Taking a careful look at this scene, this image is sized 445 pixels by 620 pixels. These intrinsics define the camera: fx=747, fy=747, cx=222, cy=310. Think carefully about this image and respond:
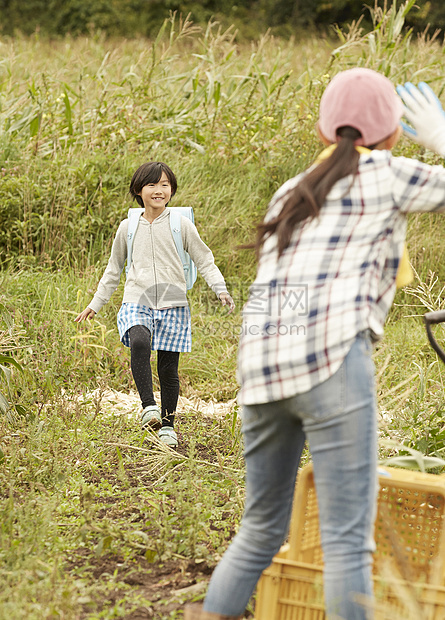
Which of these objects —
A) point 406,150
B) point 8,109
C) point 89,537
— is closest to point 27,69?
point 8,109

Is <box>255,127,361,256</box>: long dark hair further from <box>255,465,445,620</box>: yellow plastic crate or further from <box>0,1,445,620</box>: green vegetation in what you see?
<box>0,1,445,620</box>: green vegetation

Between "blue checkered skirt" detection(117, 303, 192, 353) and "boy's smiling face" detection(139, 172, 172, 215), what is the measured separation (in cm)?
54

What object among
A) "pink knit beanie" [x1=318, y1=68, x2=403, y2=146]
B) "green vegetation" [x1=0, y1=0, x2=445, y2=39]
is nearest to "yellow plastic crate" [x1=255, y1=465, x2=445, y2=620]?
"pink knit beanie" [x1=318, y1=68, x2=403, y2=146]

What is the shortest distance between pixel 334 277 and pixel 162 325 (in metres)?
2.25

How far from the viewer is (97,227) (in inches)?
245

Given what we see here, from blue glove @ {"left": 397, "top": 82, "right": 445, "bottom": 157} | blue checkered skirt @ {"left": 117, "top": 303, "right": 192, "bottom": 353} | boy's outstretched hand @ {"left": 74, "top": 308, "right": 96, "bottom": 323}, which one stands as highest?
blue glove @ {"left": 397, "top": 82, "right": 445, "bottom": 157}

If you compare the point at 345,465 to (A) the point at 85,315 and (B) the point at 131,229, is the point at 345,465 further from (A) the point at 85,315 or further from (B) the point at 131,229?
(B) the point at 131,229

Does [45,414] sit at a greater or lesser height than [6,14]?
lesser

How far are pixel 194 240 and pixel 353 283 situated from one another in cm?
224

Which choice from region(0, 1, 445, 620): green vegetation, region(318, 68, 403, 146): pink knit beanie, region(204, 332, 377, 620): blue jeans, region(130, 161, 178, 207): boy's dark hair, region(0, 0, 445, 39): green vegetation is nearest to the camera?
region(204, 332, 377, 620): blue jeans

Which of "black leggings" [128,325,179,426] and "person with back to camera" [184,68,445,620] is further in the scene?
"black leggings" [128,325,179,426]

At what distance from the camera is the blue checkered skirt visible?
3.90 meters

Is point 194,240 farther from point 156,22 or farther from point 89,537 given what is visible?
point 156,22

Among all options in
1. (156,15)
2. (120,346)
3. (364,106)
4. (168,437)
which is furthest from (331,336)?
(156,15)
